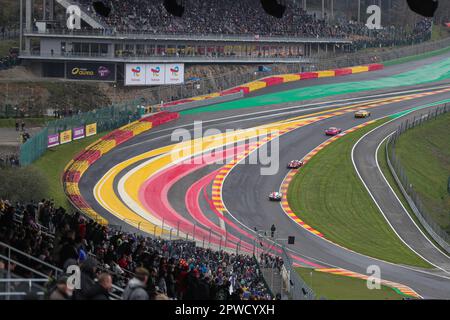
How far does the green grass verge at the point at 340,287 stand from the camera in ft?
126

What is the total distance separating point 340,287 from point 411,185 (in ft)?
65.2

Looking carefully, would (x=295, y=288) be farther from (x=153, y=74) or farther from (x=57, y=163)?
(x=153, y=74)

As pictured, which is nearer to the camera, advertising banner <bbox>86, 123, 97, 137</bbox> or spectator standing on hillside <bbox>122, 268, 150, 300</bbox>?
spectator standing on hillside <bbox>122, 268, 150, 300</bbox>

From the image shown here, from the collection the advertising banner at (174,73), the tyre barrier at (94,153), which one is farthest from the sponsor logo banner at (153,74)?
the tyre barrier at (94,153)

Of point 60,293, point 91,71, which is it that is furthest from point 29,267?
point 91,71

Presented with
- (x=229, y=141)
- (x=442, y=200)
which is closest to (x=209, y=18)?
(x=229, y=141)

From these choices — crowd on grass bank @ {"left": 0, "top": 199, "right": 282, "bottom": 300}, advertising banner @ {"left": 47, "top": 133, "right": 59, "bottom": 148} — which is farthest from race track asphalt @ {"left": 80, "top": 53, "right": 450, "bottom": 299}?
crowd on grass bank @ {"left": 0, "top": 199, "right": 282, "bottom": 300}

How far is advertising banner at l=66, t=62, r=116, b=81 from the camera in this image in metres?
72.6

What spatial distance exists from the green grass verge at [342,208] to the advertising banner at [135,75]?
695 inches

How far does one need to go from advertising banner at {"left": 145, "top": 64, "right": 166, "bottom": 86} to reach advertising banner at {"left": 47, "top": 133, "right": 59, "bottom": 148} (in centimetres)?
2148

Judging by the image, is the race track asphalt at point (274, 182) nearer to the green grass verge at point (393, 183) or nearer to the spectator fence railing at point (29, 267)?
the green grass verge at point (393, 183)

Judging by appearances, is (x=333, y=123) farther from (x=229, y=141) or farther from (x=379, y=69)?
(x=379, y=69)

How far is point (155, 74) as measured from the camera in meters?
75.4

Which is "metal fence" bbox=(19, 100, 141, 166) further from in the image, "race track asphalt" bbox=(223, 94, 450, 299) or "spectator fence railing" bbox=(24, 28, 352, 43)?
"spectator fence railing" bbox=(24, 28, 352, 43)
